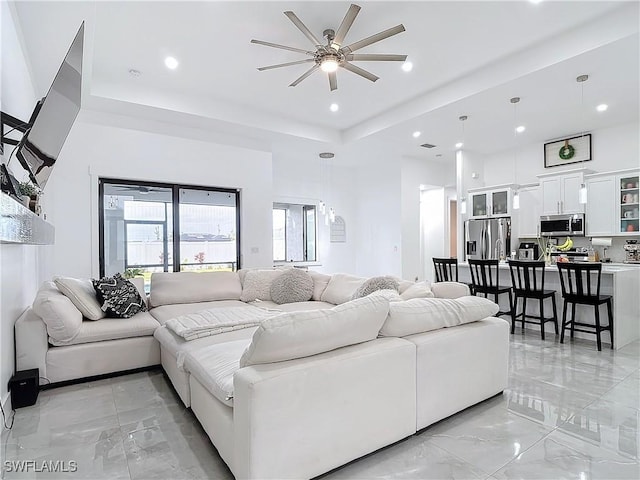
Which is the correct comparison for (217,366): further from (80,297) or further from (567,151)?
→ (567,151)

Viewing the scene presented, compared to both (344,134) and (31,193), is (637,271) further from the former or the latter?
(31,193)

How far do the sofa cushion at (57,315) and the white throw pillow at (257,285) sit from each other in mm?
1851

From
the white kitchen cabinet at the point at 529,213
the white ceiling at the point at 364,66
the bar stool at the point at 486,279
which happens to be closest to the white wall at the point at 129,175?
the white ceiling at the point at 364,66

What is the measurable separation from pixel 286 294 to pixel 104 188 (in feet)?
9.77

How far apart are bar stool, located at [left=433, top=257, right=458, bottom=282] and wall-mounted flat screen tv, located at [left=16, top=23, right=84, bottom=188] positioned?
4.44m

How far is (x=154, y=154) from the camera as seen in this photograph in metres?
5.13

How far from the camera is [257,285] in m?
4.54

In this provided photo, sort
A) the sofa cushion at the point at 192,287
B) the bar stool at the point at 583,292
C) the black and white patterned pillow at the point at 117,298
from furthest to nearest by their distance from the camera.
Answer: the sofa cushion at the point at 192,287
the bar stool at the point at 583,292
the black and white patterned pillow at the point at 117,298

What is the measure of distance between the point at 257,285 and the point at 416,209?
4.21 m

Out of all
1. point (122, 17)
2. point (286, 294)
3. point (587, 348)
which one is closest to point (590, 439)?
point (587, 348)

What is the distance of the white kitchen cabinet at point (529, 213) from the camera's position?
6.19m

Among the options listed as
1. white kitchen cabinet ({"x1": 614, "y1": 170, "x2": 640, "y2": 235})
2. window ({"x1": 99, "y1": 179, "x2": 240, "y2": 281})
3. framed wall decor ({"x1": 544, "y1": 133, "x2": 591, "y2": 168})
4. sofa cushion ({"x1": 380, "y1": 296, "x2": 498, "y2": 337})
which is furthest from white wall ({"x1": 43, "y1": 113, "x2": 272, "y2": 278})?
white kitchen cabinet ({"x1": 614, "y1": 170, "x2": 640, "y2": 235})

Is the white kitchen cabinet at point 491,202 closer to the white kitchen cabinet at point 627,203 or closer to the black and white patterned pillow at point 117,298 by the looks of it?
the white kitchen cabinet at point 627,203

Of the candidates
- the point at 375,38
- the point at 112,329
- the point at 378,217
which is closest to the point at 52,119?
the point at 112,329
